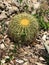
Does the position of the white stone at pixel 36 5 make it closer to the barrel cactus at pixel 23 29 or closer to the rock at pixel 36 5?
the rock at pixel 36 5

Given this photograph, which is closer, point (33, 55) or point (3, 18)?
point (33, 55)

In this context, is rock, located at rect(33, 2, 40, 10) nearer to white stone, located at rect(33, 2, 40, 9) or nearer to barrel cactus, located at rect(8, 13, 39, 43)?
white stone, located at rect(33, 2, 40, 9)

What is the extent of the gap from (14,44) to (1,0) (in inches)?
56.5

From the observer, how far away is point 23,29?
17.8 ft

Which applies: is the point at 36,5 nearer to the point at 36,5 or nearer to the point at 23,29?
the point at 36,5

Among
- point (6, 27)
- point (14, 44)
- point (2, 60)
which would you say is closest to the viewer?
point (2, 60)

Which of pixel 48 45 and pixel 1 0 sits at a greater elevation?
pixel 1 0

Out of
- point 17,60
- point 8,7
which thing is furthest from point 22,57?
point 8,7

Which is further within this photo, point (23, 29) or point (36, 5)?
point (36, 5)

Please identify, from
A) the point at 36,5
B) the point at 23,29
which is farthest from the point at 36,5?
the point at 23,29

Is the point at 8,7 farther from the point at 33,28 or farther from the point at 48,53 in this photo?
the point at 48,53

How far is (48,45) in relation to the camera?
18.1ft

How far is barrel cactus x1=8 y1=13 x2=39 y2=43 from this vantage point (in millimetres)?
5441

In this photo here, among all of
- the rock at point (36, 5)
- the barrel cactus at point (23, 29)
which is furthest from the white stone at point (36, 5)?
the barrel cactus at point (23, 29)
